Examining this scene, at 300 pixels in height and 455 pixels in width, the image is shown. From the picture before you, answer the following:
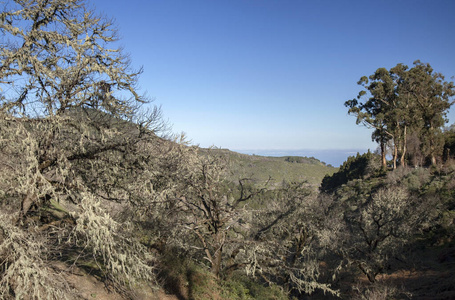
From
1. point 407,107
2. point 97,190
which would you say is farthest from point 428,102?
point 97,190

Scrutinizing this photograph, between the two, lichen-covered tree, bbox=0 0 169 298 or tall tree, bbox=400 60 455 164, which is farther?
tall tree, bbox=400 60 455 164

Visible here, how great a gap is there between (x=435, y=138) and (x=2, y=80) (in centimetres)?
5285

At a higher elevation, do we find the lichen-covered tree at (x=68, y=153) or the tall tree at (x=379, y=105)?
the tall tree at (x=379, y=105)

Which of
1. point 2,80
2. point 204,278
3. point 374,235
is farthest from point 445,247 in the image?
point 2,80

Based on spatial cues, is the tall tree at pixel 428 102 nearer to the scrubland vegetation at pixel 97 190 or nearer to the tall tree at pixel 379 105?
the tall tree at pixel 379 105

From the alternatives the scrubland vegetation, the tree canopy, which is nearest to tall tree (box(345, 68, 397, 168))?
the tree canopy

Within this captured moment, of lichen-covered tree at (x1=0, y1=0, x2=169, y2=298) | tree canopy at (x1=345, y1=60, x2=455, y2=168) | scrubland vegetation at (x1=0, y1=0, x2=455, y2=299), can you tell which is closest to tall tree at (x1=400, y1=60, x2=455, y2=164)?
tree canopy at (x1=345, y1=60, x2=455, y2=168)

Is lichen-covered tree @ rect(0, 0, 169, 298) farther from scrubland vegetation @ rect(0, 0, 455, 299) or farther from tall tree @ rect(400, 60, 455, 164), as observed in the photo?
tall tree @ rect(400, 60, 455, 164)

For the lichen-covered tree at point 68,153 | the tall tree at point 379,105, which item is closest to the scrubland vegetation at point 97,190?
the lichen-covered tree at point 68,153

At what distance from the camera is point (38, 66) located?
229 inches

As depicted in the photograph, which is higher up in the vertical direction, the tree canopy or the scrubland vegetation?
the tree canopy

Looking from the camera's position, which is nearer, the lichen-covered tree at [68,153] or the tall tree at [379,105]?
the lichen-covered tree at [68,153]

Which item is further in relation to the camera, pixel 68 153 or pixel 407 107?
pixel 407 107

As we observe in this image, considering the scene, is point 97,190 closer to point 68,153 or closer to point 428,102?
point 68,153
